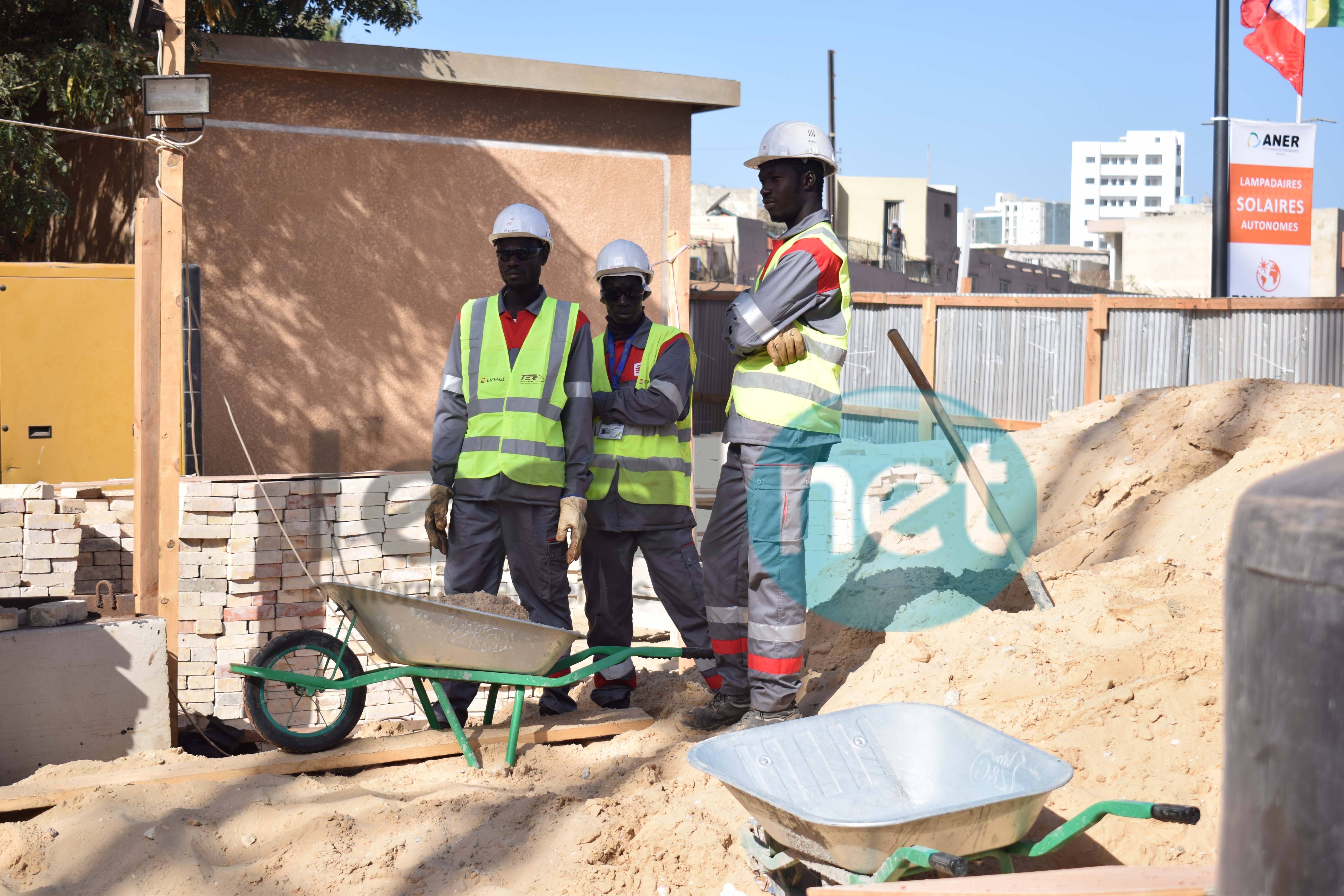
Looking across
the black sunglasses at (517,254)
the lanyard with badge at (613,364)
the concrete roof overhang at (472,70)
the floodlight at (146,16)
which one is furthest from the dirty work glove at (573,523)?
the concrete roof overhang at (472,70)

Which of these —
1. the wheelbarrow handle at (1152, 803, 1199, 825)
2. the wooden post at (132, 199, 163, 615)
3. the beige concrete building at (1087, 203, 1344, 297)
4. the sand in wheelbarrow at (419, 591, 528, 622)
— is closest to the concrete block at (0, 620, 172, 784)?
the wooden post at (132, 199, 163, 615)

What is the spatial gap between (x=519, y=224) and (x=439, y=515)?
1307 millimetres

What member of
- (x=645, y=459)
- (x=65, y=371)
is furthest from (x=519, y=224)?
(x=65, y=371)

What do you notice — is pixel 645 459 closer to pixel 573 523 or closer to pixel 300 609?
pixel 573 523

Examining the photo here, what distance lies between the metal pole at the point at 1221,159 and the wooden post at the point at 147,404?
392 inches

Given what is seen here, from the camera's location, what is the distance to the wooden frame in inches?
423

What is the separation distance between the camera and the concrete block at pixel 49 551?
Result: 6.53 metres

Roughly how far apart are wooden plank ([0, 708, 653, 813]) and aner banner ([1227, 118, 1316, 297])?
956cm

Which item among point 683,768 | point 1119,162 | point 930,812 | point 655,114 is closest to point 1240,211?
A: point 655,114

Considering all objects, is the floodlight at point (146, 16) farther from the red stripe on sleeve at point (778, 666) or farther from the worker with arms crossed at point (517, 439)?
the red stripe on sleeve at point (778, 666)

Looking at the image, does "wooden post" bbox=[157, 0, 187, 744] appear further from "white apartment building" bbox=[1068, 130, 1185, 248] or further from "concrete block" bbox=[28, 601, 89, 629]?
"white apartment building" bbox=[1068, 130, 1185, 248]

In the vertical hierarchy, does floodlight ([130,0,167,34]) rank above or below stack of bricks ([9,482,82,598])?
above

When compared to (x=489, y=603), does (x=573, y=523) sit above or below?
above

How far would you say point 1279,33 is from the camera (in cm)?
1184
